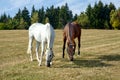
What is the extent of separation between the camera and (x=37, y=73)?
12.7 metres

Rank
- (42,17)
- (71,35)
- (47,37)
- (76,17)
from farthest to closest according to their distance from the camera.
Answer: (42,17)
(76,17)
(71,35)
(47,37)

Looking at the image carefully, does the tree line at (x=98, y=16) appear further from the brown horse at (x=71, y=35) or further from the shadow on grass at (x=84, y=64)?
the shadow on grass at (x=84, y=64)

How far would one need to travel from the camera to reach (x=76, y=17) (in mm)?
93688

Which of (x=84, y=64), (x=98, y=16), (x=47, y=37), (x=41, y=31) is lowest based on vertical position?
(x=84, y=64)

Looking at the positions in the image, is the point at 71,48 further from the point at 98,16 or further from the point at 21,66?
the point at 98,16

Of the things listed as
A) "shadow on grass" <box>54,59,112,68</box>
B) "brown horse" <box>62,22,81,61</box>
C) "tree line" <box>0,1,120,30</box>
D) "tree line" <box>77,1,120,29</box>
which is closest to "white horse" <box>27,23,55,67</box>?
"shadow on grass" <box>54,59,112,68</box>

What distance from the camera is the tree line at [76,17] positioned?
78619 mm

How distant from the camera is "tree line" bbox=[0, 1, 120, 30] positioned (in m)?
78.6

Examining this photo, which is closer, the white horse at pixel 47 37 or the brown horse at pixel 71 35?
→ the white horse at pixel 47 37

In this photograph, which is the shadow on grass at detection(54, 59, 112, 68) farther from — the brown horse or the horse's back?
the horse's back

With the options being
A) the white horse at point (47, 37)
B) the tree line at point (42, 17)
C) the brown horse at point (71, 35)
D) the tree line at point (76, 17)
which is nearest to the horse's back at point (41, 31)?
the white horse at point (47, 37)

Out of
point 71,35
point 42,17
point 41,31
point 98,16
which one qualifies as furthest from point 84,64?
point 42,17

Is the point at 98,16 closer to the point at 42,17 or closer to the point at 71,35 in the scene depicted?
the point at 42,17

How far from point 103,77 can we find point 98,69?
5.26 feet
